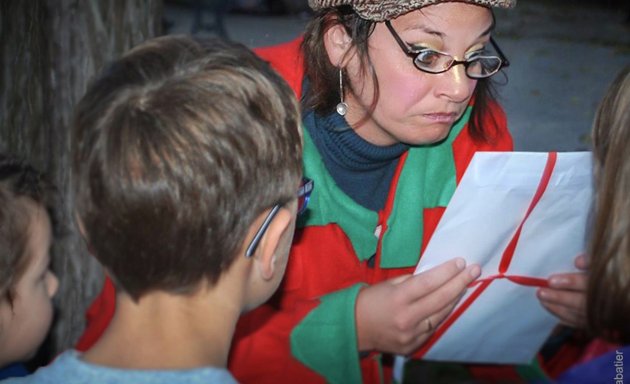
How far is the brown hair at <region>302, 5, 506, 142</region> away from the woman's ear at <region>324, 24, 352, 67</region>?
14 millimetres

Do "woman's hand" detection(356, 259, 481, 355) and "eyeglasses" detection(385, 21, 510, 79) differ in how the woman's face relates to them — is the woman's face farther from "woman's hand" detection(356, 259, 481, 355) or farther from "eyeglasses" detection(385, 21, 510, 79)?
"woman's hand" detection(356, 259, 481, 355)

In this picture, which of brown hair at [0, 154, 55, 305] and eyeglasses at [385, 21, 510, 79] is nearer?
brown hair at [0, 154, 55, 305]

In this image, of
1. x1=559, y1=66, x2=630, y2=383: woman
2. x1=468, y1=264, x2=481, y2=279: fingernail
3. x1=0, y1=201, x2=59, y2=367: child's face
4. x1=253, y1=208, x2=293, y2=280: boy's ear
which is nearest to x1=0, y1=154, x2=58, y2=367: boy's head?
x1=0, y1=201, x2=59, y2=367: child's face

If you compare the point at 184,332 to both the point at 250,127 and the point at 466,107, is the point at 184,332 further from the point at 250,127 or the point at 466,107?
the point at 466,107

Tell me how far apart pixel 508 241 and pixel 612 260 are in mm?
351

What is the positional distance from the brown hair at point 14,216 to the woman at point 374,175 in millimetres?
318

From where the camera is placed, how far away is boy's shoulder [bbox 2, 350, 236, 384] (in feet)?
4.36

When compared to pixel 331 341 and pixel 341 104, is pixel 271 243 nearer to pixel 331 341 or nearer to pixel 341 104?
pixel 331 341

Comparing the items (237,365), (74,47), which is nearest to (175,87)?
(237,365)

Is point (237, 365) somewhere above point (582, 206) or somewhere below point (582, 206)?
below

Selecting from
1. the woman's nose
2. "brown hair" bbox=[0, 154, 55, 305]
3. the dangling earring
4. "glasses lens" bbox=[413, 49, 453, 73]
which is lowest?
"brown hair" bbox=[0, 154, 55, 305]

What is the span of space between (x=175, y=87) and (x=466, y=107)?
1093mm

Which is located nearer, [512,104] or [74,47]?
[74,47]

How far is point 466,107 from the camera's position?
2.29 metres
